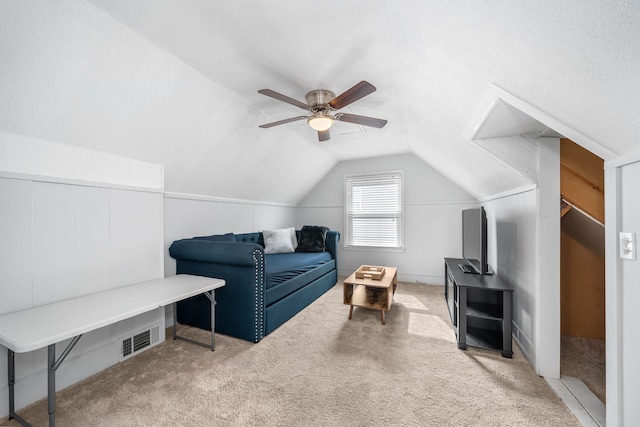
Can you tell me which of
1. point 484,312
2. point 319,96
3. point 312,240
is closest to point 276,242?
point 312,240

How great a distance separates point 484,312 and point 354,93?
2.22m

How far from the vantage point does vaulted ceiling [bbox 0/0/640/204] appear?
885 millimetres

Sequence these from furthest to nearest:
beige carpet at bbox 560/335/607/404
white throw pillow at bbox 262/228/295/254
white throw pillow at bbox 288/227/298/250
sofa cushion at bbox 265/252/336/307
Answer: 1. white throw pillow at bbox 288/227/298/250
2. white throw pillow at bbox 262/228/295/254
3. sofa cushion at bbox 265/252/336/307
4. beige carpet at bbox 560/335/607/404

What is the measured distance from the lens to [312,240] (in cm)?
435

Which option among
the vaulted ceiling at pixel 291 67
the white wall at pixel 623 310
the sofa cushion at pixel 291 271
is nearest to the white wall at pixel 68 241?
the vaulted ceiling at pixel 291 67

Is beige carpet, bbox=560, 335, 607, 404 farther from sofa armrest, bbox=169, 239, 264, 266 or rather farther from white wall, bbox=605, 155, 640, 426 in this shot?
sofa armrest, bbox=169, 239, 264, 266

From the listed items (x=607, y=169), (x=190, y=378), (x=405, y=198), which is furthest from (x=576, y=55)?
(x=405, y=198)

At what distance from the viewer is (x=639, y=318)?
100cm

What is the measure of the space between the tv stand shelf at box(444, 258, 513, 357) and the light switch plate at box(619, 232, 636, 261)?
1100 mm

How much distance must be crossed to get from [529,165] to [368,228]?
312cm

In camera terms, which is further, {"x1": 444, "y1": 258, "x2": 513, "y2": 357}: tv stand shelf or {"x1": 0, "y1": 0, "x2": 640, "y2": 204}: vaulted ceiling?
{"x1": 444, "y1": 258, "x2": 513, "y2": 357}: tv stand shelf

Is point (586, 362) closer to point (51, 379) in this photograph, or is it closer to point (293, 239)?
point (51, 379)

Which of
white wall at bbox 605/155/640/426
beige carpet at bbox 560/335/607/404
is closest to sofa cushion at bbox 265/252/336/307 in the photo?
white wall at bbox 605/155/640/426

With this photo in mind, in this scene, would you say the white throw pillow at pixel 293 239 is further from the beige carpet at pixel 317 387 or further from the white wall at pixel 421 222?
the beige carpet at pixel 317 387
